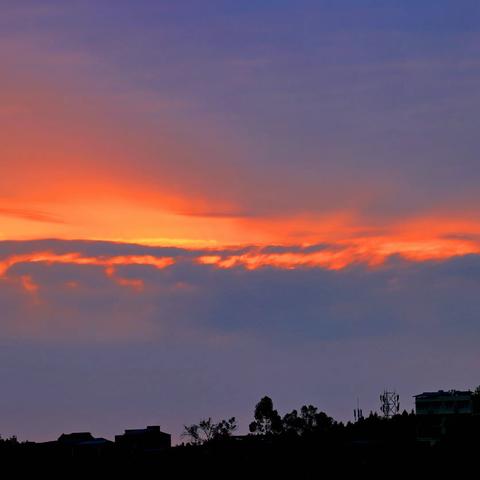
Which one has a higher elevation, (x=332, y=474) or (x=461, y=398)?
(x=461, y=398)

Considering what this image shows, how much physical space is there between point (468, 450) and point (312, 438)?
31.1m

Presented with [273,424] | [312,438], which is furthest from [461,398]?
[312,438]

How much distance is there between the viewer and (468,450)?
111 meters

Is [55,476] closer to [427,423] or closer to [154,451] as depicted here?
[154,451]

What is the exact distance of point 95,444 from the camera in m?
146

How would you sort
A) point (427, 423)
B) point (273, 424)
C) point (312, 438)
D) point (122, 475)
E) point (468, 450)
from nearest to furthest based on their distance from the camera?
point (468, 450), point (122, 475), point (312, 438), point (427, 423), point (273, 424)

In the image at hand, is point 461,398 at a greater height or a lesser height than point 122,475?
greater

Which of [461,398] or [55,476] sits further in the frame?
[461,398]

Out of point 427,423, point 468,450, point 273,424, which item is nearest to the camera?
point 468,450

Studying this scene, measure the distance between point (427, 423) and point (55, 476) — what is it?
58869 millimetres

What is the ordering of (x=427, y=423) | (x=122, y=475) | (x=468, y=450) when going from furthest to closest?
(x=427, y=423) → (x=122, y=475) → (x=468, y=450)

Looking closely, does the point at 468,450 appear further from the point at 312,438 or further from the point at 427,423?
the point at 427,423

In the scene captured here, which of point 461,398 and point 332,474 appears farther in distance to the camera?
point 461,398

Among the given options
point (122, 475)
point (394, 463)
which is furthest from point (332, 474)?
point (122, 475)
